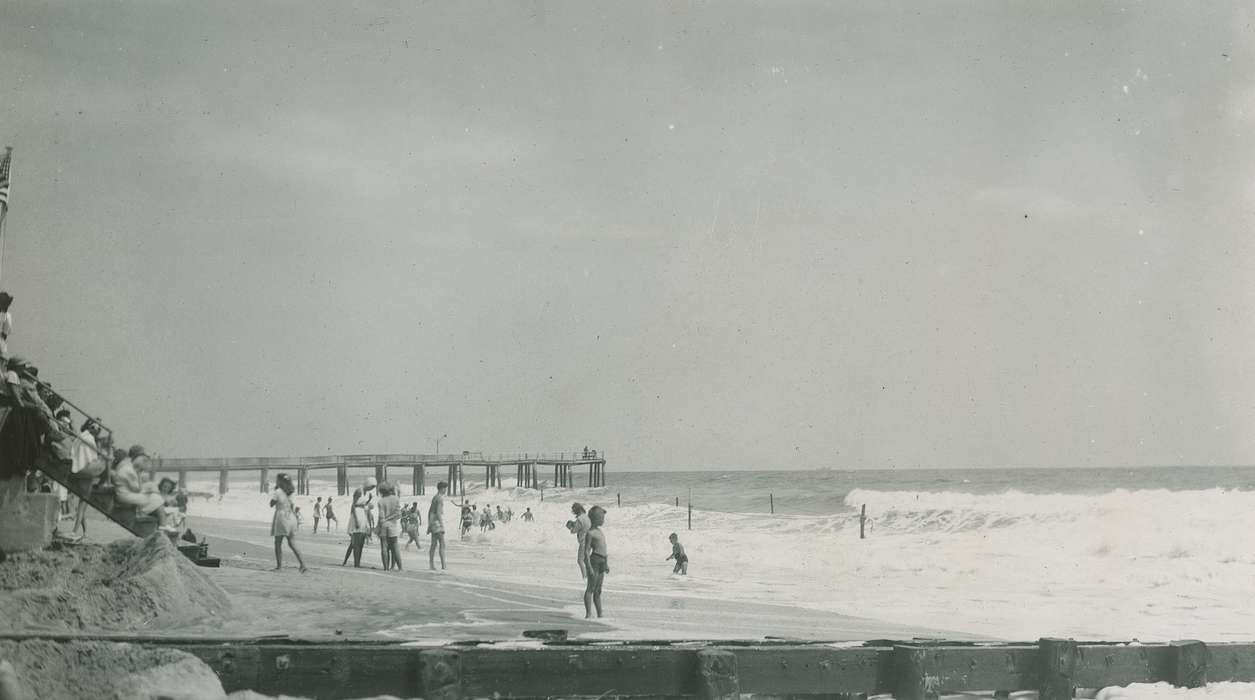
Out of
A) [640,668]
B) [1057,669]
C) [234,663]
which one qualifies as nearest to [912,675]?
[1057,669]

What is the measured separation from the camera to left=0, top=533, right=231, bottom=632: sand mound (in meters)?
9.98

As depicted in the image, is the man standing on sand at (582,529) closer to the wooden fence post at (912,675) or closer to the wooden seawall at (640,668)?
the wooden seawall at (640,668)

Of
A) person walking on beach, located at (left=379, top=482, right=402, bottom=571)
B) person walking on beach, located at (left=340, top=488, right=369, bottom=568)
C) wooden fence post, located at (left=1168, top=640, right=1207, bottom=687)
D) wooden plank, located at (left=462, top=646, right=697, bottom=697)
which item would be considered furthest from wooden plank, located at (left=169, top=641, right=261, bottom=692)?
person walking on beach, located at (left=340, top=488, right=369, bottom=568)

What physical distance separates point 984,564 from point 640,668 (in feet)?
70.3

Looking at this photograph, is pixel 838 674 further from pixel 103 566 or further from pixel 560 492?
pixel 560 492

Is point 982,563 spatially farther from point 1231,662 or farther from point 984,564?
point 1231,662

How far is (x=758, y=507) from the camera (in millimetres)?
65562

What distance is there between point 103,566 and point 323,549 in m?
15.6

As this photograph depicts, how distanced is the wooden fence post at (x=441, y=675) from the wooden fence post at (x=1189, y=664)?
514 centimetres

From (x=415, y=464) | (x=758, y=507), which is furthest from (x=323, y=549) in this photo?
(x=415, y=464)

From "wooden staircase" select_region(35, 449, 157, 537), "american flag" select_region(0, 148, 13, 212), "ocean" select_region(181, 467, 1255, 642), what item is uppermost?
"american flag" select_region(0, 148, 13, 212)

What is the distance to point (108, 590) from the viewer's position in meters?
11.0

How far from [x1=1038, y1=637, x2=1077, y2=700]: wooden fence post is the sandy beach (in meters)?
2.51

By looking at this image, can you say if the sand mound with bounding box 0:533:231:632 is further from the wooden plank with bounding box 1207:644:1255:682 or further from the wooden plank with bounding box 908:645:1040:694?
the wooden plank with bounding box 1207:644:1255:682
